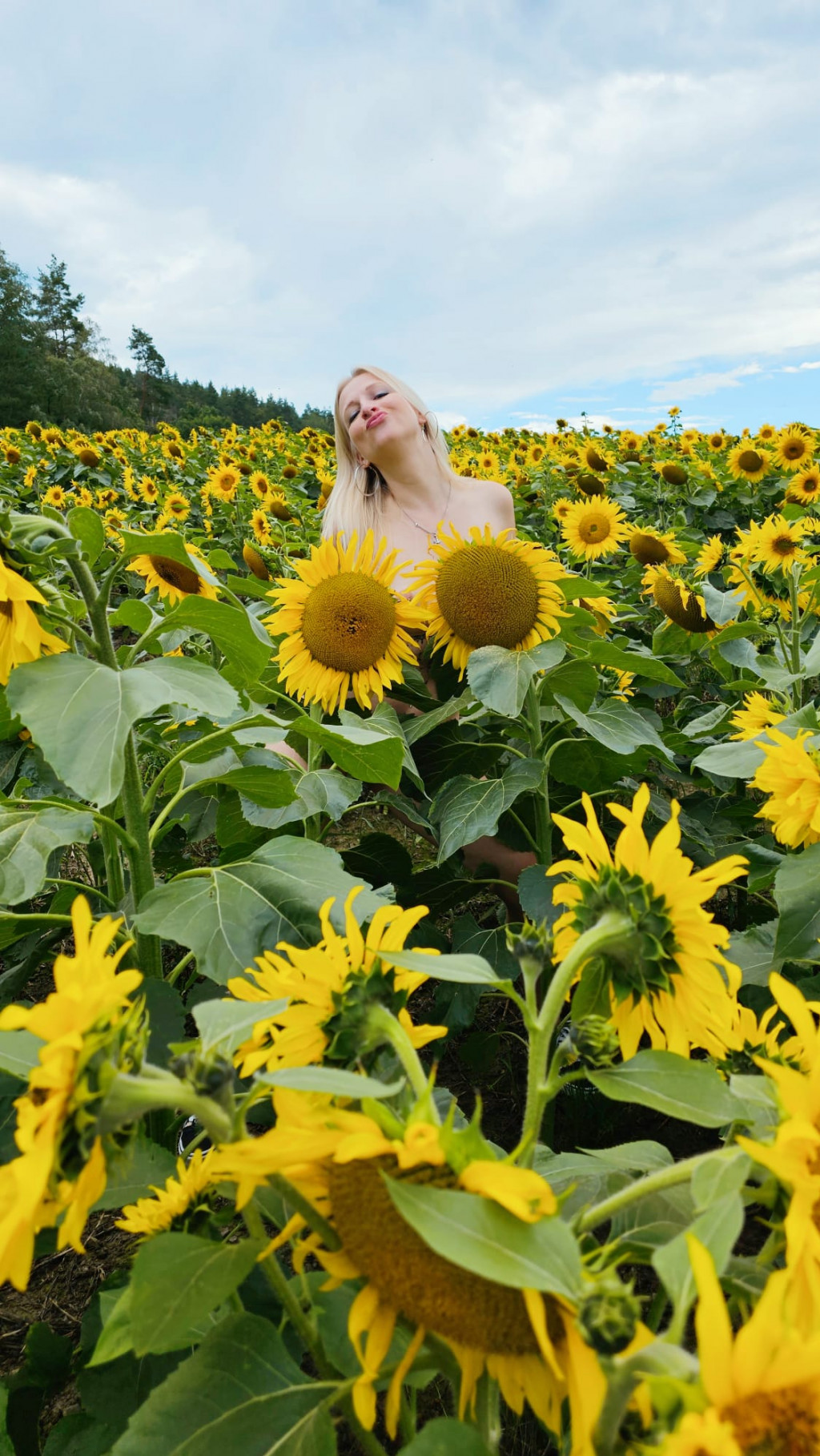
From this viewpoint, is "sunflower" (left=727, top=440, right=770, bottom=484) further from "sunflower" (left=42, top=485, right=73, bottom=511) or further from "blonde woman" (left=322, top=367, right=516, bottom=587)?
"sunflower" (left=42, top=485, right=73, bottom=511)

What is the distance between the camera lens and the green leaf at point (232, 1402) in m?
0.58

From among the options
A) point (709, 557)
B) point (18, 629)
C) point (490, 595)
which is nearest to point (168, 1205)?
point (18, 629)

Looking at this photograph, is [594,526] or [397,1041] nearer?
[397,1041]

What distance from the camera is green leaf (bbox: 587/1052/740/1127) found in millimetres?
595

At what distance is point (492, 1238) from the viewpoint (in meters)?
0.44

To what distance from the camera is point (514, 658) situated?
1674 mm

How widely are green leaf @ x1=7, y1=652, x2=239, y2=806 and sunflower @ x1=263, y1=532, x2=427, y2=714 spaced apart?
0.79m

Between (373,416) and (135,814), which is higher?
(373,416)

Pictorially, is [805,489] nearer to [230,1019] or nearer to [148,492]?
[148,492]

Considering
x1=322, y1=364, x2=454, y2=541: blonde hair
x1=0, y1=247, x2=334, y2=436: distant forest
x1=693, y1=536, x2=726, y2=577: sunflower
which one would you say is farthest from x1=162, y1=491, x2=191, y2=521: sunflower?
x1=0, y1=247, x2=334, y2=436: distant forest

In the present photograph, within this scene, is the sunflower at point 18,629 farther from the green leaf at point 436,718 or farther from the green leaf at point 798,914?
the green leaf at point 798,914

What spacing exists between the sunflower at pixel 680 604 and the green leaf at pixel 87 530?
5.56 ft

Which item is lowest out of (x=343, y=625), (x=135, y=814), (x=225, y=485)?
(x=135, y=814)

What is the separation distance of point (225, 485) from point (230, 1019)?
6116 millimetres
